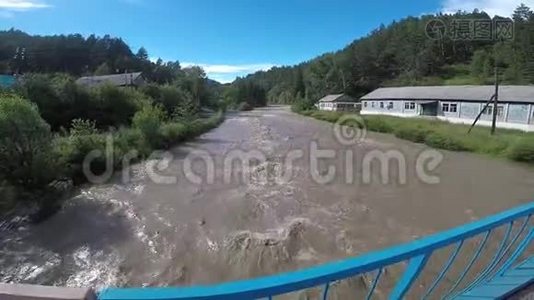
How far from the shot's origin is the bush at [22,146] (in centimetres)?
995

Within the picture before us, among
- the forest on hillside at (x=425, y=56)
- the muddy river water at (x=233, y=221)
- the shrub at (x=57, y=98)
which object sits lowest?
the muddy river water at (x=233, y=221)

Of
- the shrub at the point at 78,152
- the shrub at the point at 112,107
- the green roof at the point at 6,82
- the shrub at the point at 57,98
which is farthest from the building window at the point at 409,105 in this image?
the green roof at the point at 6,82

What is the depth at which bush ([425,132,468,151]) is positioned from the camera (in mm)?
19219

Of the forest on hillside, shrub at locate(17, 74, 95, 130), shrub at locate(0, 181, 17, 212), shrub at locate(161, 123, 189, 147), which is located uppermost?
the forest on hillside

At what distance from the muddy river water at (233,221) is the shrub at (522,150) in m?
1.02

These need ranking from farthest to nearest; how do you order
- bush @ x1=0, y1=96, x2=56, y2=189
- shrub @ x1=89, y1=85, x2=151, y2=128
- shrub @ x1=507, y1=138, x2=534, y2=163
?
shrub @ x1=89, y1=85, x2=151, y2=128 → shrub @ x1=507, y1=138, x2=534, y2=163 → bush @ x1=0, y1=96, x2=56, y2=189

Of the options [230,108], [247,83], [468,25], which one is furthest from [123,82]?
[468,25]

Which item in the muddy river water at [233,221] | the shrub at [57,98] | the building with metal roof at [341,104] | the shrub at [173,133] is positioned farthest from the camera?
the building with metal roof at [341,104]

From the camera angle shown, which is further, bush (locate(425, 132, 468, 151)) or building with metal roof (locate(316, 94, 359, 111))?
building with metal roof (locate(316, 94, 359, 111))

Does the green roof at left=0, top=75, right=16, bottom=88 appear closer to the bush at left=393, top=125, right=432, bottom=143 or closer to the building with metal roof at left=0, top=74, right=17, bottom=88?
the building with metal roof at left=0, top=74, right=17, bottom=88

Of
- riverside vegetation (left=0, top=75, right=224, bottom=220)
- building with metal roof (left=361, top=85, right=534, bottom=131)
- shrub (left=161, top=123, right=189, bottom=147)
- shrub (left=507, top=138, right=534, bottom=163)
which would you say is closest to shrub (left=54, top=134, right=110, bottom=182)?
riverside vegetation (left=0, top=75, right=224, bottom=220)

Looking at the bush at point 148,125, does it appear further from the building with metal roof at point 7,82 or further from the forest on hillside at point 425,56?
the forest on hillside at point 425,56

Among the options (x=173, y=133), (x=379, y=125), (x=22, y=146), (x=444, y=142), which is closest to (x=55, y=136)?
(x=22, y=146)

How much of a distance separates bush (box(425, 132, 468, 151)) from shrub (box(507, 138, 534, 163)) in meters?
2.64
